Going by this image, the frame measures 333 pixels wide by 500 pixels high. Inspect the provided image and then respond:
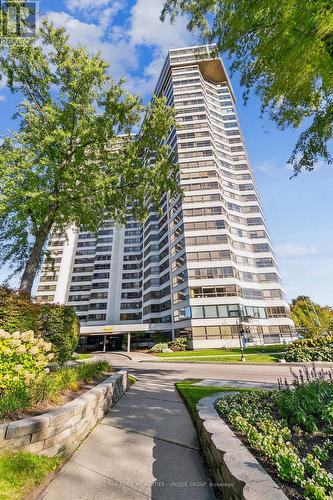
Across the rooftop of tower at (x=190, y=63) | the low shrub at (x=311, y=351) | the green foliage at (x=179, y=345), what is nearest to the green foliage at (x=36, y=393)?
the low shrub at (x=311, y=351)

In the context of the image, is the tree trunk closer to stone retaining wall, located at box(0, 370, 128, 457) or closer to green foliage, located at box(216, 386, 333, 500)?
stone retaining wall, located at box(0, 370, 128, 457)

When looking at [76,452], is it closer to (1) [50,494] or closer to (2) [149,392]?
(1) [50,494]

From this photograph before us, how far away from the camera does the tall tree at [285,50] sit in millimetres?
5520

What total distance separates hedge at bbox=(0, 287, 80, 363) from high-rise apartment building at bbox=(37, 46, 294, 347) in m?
20.0

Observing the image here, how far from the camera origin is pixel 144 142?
51.2ft

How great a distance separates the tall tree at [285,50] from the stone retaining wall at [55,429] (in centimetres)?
893

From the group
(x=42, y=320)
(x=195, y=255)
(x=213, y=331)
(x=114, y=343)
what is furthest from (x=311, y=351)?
(x=114, y=343)

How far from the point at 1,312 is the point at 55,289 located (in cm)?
5556

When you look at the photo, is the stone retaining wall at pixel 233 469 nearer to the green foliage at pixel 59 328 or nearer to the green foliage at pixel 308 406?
the green foliage at pixel 308 406

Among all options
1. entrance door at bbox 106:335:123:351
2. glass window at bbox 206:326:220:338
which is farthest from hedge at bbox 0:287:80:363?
entrance door at bbox 106:335:123:351

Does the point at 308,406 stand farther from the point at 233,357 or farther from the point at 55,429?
the point at 233,357

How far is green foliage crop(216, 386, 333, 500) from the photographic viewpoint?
2262mm

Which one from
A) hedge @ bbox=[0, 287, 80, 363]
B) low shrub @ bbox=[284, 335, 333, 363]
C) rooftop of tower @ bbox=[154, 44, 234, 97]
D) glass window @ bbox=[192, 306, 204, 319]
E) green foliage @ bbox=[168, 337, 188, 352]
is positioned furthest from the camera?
rooftop of tower @ bbox=[154, 44, 234, 97]

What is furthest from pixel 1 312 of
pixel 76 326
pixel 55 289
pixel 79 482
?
pixel 55 289
